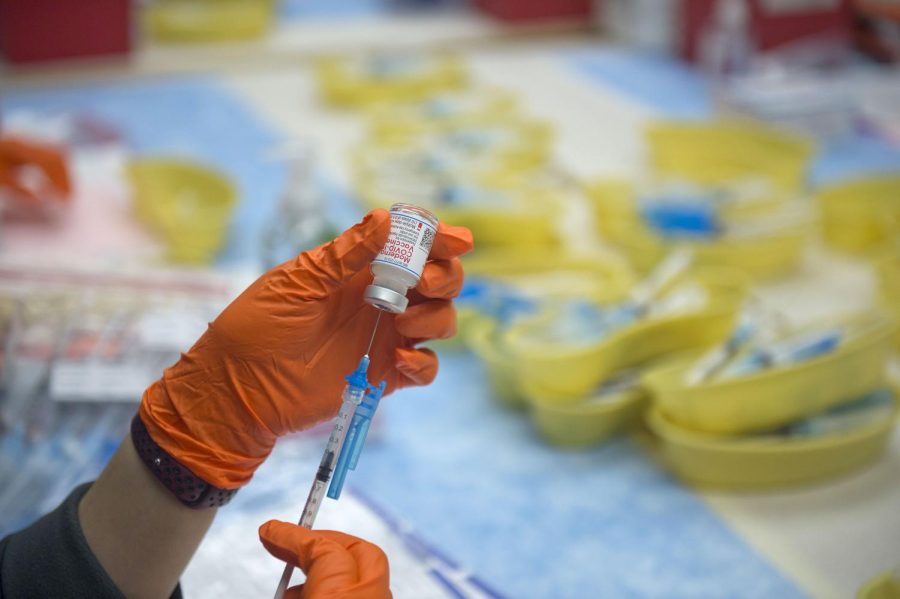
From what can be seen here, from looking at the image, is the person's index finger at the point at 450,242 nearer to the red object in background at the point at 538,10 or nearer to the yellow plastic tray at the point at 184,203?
the yellow plastic tray at the point at 184,203

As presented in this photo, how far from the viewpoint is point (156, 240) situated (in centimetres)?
220

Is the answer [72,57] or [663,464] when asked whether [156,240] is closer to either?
[663,464]

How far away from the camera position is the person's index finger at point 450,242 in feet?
3.02

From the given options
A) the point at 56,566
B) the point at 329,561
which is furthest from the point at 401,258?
the point at 56,566

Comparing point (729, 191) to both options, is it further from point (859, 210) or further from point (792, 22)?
point (792, 22)

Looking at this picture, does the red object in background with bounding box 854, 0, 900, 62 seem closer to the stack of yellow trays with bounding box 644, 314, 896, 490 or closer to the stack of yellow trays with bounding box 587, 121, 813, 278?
the stack of yellow trays with bounding box 587, 121, 813, 278

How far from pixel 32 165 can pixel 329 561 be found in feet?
5.81

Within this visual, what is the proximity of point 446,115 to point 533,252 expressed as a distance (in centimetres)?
78

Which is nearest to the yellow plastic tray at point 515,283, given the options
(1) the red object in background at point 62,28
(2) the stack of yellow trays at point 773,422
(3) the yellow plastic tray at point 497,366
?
(3) the yellow plastic tray at point 497,366

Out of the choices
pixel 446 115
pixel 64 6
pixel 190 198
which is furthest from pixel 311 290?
pixel 64 6

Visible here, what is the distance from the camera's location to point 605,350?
153 centimetres

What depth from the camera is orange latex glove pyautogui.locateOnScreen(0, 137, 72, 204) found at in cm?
221

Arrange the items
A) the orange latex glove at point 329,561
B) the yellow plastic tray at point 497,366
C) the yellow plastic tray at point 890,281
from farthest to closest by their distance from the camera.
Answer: the yellow plastic tray at point 890,281 → the yellow plastic tray at point 497,366 → the orange latex glove at point 329,561

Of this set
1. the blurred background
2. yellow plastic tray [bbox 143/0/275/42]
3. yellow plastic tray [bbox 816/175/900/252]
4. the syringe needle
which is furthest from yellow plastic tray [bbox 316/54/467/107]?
the syringe needle
